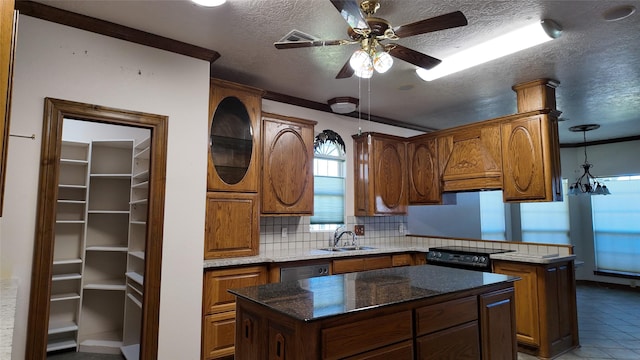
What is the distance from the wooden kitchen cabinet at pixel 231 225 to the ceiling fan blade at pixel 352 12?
1.99 m

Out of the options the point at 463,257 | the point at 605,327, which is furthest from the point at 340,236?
the point at 605,327

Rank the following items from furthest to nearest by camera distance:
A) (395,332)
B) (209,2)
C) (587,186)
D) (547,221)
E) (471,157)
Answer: (547,221) → (587,186) → (471,157) → (209,2) → (395,332)

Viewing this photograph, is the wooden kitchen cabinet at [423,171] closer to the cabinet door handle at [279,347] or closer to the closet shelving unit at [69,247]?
the cabinet door handle at [279,347]

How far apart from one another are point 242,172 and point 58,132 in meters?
1.47

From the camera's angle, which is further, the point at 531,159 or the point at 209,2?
the point at 531,159

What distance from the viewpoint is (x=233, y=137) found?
11.4 ft

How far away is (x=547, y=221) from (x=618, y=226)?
1134 millimetres

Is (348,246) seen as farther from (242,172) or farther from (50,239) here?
(50,239)

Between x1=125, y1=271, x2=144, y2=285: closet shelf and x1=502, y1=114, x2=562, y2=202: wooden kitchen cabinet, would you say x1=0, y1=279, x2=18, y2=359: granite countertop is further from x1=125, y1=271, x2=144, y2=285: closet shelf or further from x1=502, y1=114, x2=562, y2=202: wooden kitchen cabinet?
x1=502, y1=114, x2=562, y2=202: wooden kitchen cabinet

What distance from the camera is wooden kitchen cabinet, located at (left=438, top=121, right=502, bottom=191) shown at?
4062mm

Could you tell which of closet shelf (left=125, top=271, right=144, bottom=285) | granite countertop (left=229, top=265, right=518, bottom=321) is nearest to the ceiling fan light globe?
granite countertop (left=229, top=265, right=518, bottom=321)

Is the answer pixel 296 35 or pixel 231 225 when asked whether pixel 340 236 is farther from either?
pixel 296 35

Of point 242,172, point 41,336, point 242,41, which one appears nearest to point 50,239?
point 41,336

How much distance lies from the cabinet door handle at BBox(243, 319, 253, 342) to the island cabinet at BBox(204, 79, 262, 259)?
128cm
